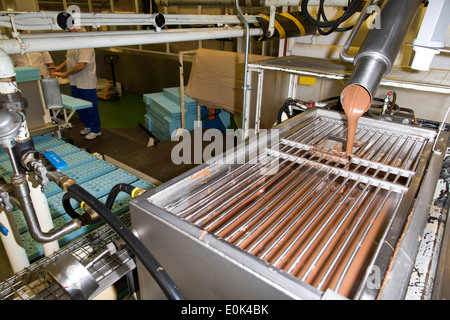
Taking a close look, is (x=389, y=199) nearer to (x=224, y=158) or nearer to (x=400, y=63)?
(x=224, y=158)

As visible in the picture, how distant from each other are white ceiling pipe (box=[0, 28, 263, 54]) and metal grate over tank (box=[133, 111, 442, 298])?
0.86m

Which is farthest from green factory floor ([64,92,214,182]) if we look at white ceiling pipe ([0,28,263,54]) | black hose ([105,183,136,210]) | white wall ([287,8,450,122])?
white wall ([287,8,450,122])

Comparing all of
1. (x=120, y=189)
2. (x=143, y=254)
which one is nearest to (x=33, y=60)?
(x=120, y=189)

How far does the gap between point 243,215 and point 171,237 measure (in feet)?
0.83

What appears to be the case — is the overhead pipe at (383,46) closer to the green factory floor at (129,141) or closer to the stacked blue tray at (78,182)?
the stacked blue tray at (78,182)

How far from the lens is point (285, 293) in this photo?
0.57 metres

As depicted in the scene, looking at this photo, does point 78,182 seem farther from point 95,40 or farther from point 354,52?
point 354,52

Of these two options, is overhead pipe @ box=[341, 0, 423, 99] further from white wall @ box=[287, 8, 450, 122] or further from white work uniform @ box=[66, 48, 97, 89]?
white work uniform @ box=[66, 48, 97, 89]

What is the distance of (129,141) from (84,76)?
1.18 metres

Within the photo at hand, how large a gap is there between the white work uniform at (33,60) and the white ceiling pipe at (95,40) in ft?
10.1

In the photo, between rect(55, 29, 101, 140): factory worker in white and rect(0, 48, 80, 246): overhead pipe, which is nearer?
rect(0, 48, 80, 246): overhead pipe

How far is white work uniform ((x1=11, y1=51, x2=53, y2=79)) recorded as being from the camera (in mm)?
3941

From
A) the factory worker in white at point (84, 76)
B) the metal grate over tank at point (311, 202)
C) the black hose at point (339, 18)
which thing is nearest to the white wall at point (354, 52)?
the black hose at point (339, 18)
